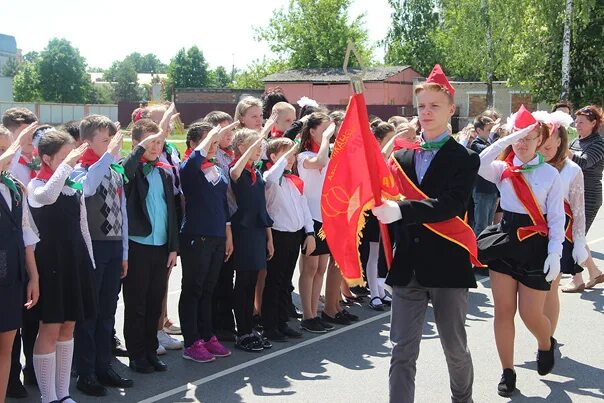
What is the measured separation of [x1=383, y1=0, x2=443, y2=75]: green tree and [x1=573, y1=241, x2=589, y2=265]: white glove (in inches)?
2722

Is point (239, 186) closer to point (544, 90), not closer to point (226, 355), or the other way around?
point (226, 355)

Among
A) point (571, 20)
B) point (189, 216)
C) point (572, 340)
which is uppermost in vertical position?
point (571, 20)

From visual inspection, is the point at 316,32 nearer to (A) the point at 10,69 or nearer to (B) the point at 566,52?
(B) the point at 566,52

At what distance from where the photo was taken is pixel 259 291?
7.35m

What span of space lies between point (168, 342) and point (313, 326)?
Answer: 4.59 feet

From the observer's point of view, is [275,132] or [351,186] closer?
[351,186]

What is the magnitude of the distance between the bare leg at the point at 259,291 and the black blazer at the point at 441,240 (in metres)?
2.85

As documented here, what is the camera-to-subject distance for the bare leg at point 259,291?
287 inches

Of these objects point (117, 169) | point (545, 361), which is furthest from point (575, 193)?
point (117, 169)

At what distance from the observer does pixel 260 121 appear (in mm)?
7500

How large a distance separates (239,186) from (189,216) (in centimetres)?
58

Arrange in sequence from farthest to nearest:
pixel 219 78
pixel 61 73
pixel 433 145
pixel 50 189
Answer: pixel 219 78 → pixel 61 73 → pixel 50 189 → pixel 433 145

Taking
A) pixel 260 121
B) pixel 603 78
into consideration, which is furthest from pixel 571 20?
pixel 260 121

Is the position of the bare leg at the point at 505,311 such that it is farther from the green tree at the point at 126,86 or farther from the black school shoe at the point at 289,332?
the green tree at the point at 126,86
